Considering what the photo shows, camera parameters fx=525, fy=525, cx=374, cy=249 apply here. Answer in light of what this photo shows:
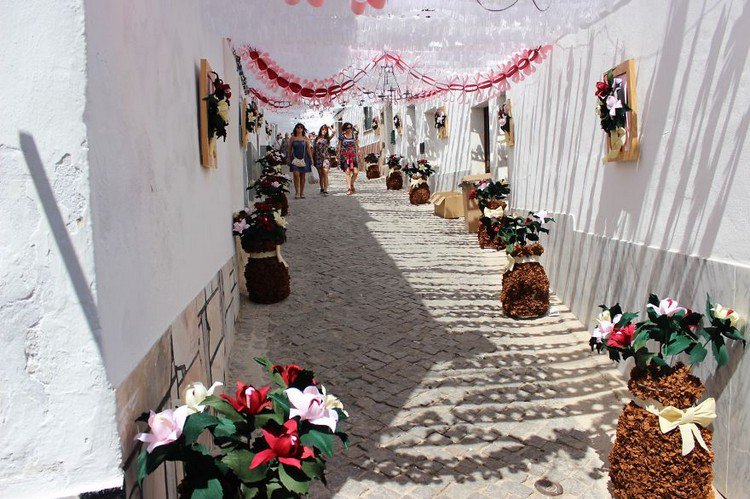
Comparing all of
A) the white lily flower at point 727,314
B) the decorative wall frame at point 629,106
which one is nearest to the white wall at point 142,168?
the white lily flower at point 727,314

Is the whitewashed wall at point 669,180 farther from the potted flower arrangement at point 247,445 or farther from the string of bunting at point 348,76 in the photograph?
the potted flower arrangement at point 247,445

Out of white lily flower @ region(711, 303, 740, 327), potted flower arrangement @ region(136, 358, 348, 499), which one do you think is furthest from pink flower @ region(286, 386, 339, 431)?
white lily flower @ region(711, 303, 740, 327)

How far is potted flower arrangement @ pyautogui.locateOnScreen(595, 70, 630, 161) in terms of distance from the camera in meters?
4.36

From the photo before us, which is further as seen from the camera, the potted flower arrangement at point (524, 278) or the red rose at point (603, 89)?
the potted flower arrangement at point (524, 278)

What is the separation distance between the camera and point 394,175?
669 inches

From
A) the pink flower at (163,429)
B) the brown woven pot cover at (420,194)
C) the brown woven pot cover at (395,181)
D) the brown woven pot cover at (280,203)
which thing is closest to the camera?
the pink flower at (163,429)

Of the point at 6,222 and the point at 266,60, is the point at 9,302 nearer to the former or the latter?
the point at 6,222

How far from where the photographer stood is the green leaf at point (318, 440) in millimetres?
1695

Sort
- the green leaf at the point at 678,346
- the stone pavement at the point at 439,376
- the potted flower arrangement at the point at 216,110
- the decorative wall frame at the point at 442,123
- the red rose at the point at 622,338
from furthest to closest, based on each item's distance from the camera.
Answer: the decorative wall frame at the point at 442,123, the potted flower arrangement at the point at 216,110, the stone pavement at the point at 439,376, the red rose at the point at 622,338, the green leaf at the point at 678,346

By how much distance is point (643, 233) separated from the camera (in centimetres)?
423

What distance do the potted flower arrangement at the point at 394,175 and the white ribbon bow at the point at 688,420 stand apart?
47.6ft

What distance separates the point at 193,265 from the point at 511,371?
2.78m

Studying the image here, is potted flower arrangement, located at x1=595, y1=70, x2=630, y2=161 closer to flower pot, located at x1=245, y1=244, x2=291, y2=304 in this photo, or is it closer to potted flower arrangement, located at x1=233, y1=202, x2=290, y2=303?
potted flower arrangement, located at x1=233, y1=202, x2=290, y2=303

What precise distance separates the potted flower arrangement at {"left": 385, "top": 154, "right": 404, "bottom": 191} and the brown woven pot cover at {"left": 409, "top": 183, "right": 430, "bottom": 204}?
10.4ft
